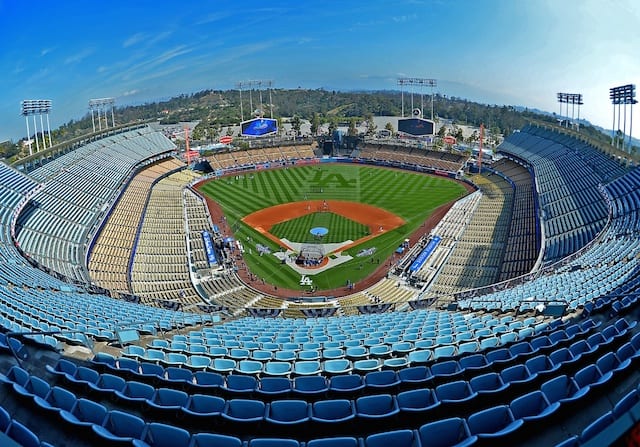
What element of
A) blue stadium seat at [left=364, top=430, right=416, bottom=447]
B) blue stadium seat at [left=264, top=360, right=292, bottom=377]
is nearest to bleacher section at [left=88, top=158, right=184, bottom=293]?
blue stadium seat at [left=264, top=360, right=292, bottom=377]

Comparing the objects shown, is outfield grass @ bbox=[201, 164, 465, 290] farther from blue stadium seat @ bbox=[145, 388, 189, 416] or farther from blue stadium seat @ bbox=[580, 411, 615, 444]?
blue stadium seat @ bbox=[580, 411, 615, 444]

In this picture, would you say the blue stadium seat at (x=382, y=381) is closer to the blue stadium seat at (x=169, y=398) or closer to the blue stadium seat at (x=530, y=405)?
the blue stadium seat at (x=530, y=405)

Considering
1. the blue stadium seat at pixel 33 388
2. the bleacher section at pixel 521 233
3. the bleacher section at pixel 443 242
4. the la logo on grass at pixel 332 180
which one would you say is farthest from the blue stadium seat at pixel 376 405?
the la logo on grass at pixel 332 180

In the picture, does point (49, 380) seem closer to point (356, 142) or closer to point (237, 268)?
point (237, 268)

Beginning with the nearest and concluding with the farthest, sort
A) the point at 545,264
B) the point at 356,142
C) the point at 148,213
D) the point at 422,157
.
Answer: the point at 545,264
the point at 148,213
the point at 422,157
the point at 356,142

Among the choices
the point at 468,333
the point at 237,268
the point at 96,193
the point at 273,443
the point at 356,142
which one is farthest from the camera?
the point at 356,142

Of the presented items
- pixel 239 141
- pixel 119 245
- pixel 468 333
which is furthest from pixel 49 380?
pixel 239 141

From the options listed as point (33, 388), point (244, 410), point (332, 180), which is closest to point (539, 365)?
point (244, 410)
